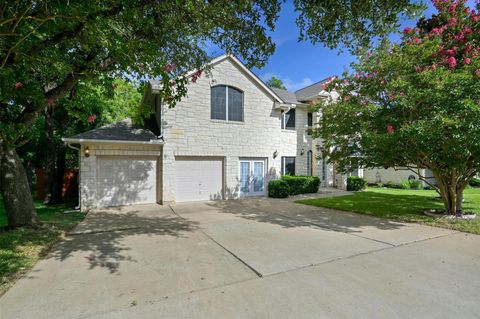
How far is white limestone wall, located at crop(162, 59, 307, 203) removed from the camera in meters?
11.7

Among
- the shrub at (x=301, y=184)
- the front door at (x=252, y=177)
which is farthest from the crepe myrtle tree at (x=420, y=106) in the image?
the shrub at (x=301, y=184)

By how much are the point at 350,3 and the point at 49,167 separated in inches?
585

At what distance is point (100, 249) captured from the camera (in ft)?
18.0

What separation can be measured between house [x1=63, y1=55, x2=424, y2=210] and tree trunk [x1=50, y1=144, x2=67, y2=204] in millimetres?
3464

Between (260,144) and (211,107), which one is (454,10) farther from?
(211,107)

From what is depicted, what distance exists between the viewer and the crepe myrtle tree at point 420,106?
6.68m

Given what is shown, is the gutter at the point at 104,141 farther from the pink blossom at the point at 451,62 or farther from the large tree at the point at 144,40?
the pink blossom at the point at 451,62

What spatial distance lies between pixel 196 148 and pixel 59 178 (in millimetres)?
7708

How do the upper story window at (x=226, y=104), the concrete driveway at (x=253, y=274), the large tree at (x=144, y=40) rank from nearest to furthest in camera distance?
1. the concrete driveway at (x=253, y=274)
2. the large tree at (x=144, y=40)
3. the upper story window at (x=226, y=104)

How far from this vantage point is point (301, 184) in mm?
14766

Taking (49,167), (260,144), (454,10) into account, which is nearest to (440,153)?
(454,10)

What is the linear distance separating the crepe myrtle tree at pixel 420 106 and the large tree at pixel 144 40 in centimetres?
220

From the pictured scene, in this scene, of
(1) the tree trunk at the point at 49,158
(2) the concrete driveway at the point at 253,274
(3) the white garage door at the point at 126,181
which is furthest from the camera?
(1) the tree trunk at the point at 49,158

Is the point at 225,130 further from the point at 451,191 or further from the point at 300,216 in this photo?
the point at 451,191
